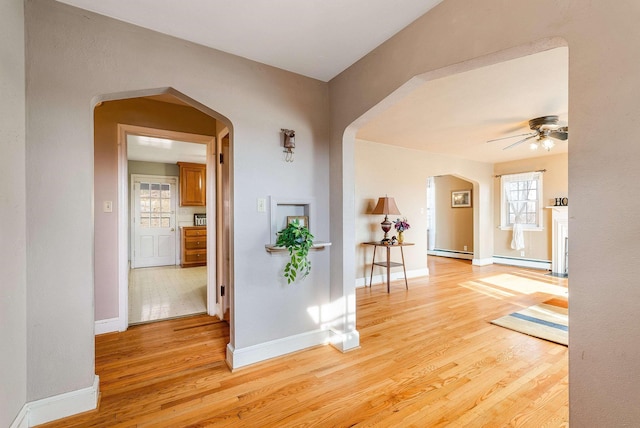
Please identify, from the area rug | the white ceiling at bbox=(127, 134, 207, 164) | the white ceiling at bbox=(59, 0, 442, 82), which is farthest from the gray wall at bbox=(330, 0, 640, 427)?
the white ceiling at bbox=(127, 134, 207, 164)

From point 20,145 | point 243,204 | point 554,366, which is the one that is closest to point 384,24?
point 243,204

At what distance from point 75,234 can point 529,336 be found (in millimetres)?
3856

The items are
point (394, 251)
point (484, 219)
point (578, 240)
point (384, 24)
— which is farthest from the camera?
point (484, 219)

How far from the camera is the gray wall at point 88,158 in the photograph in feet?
5.29

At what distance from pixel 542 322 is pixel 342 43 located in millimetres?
3485

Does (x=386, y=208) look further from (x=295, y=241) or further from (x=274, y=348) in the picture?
(x=274, y=348)

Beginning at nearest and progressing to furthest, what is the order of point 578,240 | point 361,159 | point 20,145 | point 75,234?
point 578,240, point 20,145, point 75,234, point 361,159

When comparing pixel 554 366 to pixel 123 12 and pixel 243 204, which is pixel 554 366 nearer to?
pixel 243 204

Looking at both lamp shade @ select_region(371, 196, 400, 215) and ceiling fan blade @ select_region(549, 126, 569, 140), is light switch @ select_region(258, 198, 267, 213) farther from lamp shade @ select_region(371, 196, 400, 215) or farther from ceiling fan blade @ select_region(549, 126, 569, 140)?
ceiling fan blade @ select_region(549, 126, 569, 140)

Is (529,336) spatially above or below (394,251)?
below

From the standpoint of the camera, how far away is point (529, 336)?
273 cm

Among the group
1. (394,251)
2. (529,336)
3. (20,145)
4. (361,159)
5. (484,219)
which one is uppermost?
(361,159)

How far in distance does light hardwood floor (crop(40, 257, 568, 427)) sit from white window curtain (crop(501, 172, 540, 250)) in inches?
157

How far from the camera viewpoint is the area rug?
2.74 m
